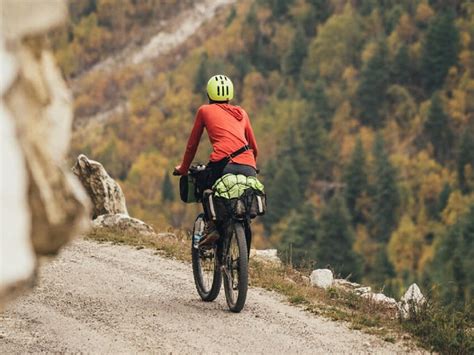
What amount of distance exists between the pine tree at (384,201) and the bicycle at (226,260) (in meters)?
113

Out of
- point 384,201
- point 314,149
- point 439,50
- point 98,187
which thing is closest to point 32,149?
point 98,187

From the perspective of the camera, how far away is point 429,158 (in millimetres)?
137250

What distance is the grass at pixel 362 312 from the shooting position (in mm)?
8273

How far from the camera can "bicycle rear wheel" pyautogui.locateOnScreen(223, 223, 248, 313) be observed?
8.65 m

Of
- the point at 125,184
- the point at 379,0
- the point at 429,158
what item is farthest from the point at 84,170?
the point at 379,0

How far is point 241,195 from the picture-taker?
8.66 meters

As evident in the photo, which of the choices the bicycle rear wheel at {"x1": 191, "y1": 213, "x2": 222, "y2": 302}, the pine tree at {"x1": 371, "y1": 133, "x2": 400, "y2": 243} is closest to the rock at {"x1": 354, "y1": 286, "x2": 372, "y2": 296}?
the bicycle rear wheel at {"x1": 191, "y1": 213, "x2": 222, "y2": 302}

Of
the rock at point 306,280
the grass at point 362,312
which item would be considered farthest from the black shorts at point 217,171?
the rock at point 306,280

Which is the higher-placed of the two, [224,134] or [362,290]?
[224,134]

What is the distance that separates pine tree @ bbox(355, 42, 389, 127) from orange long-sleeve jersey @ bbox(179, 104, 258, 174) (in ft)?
479

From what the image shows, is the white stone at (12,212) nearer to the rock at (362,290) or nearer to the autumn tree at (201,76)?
the rock at (362,290)

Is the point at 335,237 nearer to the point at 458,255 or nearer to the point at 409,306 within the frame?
the point at 458,255

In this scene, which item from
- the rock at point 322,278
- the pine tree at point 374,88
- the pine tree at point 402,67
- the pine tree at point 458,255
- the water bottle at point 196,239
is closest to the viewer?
the water bottle at point 196,239

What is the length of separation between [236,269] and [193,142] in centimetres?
145
